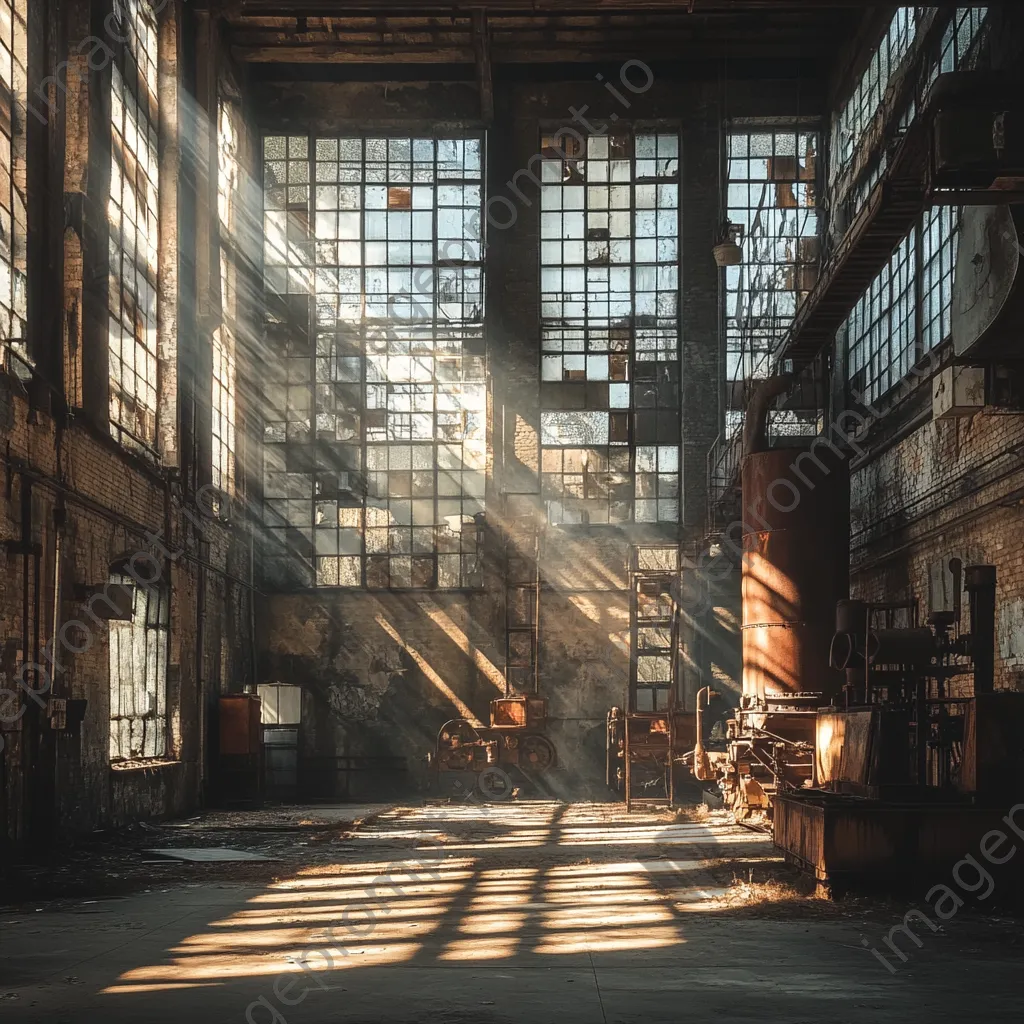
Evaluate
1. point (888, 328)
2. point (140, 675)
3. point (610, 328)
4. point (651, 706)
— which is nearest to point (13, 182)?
point (140, 675)

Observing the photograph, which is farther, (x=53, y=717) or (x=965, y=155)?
(x=53, y=717)

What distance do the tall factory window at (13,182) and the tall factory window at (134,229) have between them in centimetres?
288

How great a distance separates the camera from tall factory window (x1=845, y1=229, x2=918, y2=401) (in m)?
16.6

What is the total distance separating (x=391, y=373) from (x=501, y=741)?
21.3ft

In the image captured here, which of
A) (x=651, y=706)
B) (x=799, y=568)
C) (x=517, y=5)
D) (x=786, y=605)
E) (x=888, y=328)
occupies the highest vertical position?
(x=517, y=5)

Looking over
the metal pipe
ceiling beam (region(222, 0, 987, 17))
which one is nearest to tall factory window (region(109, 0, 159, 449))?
ceiling beam (region(222, 0, 987, 17))

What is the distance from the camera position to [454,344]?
881 inches

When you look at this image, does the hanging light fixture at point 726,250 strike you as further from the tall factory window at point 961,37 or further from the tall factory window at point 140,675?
the tall factory window at point 140,675

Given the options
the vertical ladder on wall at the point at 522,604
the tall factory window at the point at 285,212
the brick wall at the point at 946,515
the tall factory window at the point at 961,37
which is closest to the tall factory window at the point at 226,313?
the tall factory window at the point at 285,212

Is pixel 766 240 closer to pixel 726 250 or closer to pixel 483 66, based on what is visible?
pixel 726 250

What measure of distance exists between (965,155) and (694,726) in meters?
10.8

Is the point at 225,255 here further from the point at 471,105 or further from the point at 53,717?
the point at 53,717

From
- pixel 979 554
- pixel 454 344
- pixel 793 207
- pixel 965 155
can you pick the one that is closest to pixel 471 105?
pixel 454 344

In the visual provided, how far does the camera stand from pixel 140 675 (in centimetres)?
1600
